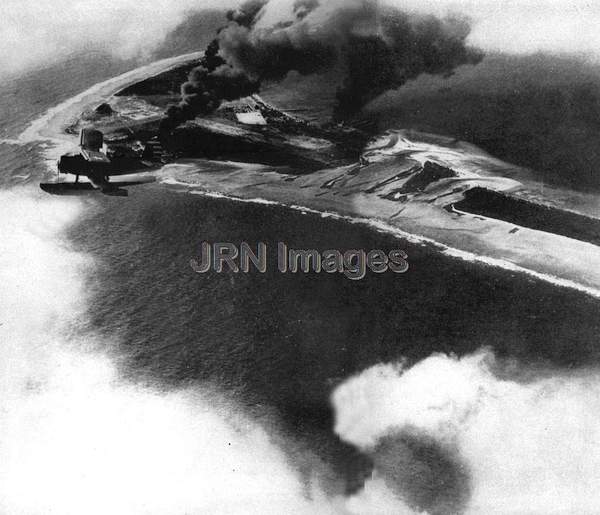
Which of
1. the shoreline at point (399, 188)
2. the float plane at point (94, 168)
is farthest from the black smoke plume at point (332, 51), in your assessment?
the float plane at point (94, 168)

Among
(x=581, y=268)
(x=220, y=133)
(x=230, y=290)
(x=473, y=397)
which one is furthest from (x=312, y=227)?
(x=581, y=268)

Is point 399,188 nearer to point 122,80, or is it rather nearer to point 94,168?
point 94,168

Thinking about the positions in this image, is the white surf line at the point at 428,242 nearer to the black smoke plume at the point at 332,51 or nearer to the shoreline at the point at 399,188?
the shoreline at the point at 399,188

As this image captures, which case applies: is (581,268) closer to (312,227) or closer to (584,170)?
(584,170)

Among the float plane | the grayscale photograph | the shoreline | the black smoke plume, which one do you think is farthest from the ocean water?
the black smoke plume

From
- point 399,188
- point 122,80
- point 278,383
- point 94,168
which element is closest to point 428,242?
point 399,188

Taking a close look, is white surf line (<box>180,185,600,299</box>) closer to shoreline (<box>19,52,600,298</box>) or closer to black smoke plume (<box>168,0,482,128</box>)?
shoreline (<box>19,52,600,298</box>)
